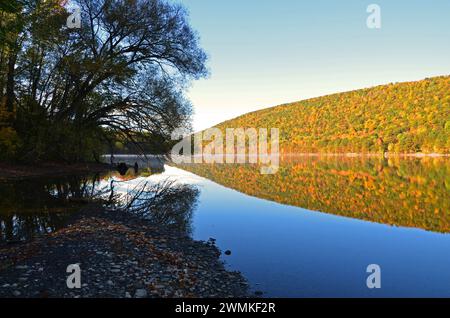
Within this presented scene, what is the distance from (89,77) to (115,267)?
111 feet

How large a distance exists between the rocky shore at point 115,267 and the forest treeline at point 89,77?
27555 millimetres

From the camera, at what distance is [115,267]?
32.7 ft

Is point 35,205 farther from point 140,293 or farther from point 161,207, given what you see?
point 140,293

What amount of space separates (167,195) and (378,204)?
18.2 meters

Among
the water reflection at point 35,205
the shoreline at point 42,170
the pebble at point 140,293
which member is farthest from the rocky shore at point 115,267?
the shoreline at point 42,170

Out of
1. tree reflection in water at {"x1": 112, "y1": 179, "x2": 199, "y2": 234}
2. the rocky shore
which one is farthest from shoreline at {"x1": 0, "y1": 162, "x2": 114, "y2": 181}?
the rocky shore

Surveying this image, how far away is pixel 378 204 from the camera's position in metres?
28.7

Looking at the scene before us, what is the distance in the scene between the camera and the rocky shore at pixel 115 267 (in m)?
8.46

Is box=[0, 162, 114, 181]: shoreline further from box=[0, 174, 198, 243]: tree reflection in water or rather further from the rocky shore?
the rocky shore

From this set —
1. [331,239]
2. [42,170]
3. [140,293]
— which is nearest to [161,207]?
[331,239]

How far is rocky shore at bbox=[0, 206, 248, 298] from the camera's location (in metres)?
8.46

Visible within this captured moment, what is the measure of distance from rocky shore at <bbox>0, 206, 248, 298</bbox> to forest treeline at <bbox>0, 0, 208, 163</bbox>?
27.6 m
